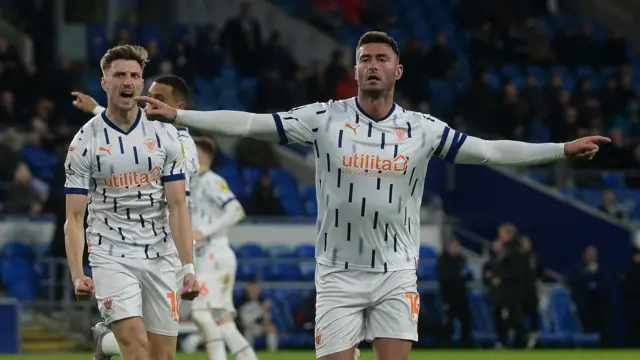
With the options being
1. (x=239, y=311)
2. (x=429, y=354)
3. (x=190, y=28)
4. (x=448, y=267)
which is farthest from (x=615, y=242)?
(x=190, y=28)

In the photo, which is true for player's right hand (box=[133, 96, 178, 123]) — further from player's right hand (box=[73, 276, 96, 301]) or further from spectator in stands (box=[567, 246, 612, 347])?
spectator in stands (box=[567, 246, 612, 347])

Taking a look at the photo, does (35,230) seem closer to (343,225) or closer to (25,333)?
(25,333)

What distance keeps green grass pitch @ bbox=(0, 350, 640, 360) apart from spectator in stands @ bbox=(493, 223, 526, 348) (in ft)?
2.46

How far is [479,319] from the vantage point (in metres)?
22.4

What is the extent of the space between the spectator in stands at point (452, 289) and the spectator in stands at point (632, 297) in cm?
277

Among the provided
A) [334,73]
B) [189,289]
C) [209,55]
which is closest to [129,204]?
[189,289]

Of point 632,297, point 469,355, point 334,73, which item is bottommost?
point 469,355

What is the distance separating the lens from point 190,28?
2677 cm

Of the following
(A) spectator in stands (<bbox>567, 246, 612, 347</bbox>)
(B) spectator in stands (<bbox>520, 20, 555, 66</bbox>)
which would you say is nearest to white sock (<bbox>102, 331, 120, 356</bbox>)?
(A) spectator in stands (<bbox>567, 246, 612, 347</bbox>)

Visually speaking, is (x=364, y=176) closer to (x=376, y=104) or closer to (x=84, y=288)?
(x=376, y=104)

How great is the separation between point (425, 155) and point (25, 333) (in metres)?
12.9

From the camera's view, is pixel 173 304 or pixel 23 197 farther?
pixel 23 197

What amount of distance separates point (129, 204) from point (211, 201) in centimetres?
443

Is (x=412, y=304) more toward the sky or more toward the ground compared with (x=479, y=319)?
more toward the sky
